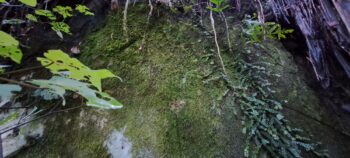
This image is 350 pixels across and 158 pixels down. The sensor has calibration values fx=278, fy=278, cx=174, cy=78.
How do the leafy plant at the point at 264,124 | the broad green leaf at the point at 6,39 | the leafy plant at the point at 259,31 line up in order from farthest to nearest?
the leafy plant at the point at 259,31 < the leafy plant at the point at 264,124 < the broad green leaf at the point at 6,39

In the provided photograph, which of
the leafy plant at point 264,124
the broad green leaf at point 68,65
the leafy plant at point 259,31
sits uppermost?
the broad green leaf at point 68,65

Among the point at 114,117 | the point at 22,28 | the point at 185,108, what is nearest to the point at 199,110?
the point at 185,108

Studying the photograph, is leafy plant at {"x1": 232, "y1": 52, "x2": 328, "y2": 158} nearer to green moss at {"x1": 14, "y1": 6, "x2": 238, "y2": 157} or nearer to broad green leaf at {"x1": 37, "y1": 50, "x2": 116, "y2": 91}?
green moss at {"x1": 14, "y1": 6, "x2": 238, "y2": 157}

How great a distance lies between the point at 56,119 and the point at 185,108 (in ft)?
2.34

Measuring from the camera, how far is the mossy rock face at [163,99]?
1271 millimetres

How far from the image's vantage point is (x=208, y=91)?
1424 millimetres

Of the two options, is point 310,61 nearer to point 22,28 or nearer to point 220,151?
point 220,151

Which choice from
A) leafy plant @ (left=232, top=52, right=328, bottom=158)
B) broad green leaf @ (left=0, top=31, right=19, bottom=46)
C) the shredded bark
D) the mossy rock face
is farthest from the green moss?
broad green leaf @ (left=0, top=31, right=19, bottom=46)

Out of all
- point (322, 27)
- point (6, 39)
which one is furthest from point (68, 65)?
point (322, 27)

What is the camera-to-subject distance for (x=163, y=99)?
1.41 metres

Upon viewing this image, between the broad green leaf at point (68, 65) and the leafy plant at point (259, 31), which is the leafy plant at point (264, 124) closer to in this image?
the leafy plant at point (259, 31)

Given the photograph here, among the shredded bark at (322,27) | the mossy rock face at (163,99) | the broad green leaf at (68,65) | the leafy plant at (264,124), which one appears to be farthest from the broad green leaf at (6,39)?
the shredded bark at (322,27)

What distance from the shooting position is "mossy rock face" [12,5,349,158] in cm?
127

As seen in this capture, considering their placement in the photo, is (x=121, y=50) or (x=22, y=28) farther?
(x=22, y=28)
